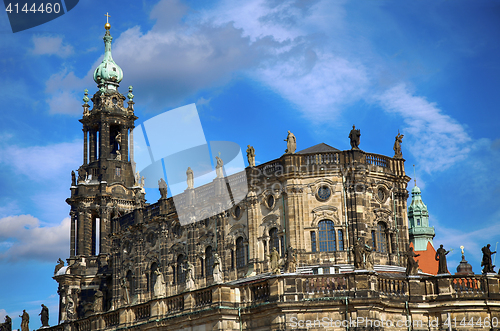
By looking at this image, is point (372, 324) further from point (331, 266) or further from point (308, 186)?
point (308, 186)

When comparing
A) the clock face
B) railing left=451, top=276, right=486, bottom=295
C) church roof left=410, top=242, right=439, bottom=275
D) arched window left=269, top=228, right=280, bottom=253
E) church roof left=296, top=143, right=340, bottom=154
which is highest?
church roof left=296, top=143, right=340, bottom=154

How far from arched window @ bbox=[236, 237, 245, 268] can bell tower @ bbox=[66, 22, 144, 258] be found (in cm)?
2267

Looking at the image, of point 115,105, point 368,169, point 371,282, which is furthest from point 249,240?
point 115,105

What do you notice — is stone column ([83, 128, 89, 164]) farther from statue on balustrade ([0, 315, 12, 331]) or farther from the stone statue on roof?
the stone statue on roof

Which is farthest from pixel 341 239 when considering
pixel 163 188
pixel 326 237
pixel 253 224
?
pixel 163 188

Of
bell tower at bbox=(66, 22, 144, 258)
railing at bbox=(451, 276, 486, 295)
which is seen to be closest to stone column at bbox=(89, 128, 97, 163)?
bell tower at bbox=(66, 22, 144, 258)

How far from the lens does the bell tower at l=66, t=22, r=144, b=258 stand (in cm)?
7688

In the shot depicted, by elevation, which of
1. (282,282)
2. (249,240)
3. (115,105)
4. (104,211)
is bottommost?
(282,282)

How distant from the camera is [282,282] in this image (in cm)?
4241

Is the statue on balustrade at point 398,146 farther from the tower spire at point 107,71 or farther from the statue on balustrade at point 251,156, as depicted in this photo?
the tower spire at point 107,71

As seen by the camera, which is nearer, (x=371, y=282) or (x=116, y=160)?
(x=371, y=282)

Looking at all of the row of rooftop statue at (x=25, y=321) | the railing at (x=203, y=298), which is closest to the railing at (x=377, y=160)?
the railing at (x=203, y=298)

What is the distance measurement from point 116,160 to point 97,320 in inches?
1113

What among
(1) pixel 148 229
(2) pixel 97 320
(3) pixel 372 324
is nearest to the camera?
(3) pixel 372 324
